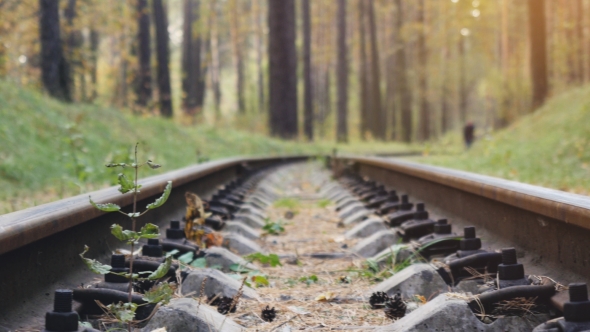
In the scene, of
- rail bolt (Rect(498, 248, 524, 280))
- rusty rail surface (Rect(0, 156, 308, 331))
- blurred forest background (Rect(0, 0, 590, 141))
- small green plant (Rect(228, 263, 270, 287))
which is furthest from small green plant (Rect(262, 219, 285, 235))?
blurred forest background (Rect(0, 0, 590, 141))

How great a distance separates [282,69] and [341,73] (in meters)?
9.93

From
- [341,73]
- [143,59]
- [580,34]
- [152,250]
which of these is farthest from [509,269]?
[580,34]

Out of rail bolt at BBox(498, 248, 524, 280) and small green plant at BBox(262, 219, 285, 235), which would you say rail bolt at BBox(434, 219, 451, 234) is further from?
small green plant at BBox(262, 219, 285, 235)

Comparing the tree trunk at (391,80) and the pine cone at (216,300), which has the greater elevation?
the tree trunk at (391,80)

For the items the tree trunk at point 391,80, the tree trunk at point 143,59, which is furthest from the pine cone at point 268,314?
the tree trunk at point 391,80

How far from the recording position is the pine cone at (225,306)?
2.77 m

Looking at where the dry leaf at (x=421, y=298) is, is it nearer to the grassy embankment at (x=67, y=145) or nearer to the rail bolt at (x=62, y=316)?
the rail bolt at (x=62, y=316)

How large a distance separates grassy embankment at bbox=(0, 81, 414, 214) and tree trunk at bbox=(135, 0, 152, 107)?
13.9ft

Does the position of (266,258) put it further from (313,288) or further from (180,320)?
(180,320)

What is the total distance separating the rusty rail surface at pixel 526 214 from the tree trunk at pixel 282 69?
712 inches

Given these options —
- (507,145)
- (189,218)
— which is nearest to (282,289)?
(189,218)

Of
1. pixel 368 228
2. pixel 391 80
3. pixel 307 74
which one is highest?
pixel 391 80

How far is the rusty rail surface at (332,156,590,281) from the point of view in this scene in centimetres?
247

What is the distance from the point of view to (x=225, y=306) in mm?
2799
